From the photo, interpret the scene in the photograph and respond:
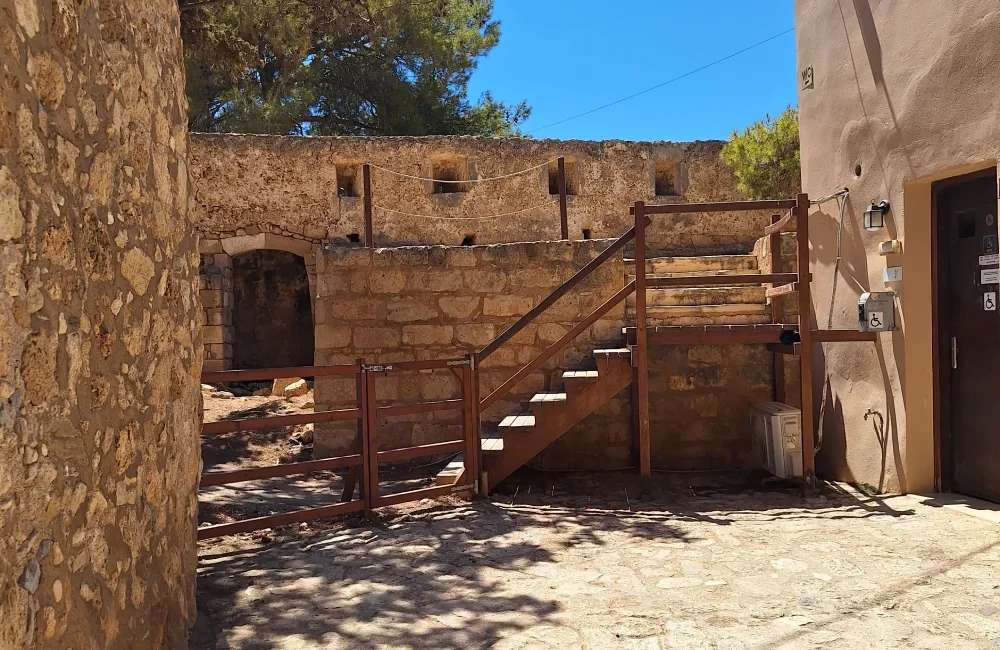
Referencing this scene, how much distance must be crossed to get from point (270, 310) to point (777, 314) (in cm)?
996

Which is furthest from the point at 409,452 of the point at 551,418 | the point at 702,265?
the point at 702,265

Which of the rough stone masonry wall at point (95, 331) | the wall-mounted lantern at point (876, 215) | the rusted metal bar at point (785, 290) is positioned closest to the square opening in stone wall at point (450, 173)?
the rusted metal bar at point (785, 290)

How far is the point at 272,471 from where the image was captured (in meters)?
4.37

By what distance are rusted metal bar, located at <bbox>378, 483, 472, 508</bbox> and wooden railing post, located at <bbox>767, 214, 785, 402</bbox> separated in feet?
10.3

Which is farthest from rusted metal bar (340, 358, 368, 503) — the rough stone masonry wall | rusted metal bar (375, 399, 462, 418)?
the rough stone masonry wall

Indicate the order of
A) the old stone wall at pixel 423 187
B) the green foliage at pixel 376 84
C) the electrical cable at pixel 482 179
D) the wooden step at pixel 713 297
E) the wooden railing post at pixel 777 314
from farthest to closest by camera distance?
the green foliage at pixel 376 84 < the old stone wall at pixel 423 187 < the electrical cable at pixel 482 179 < the wooden step at pixel 713 297 < the wooden railing post at pixel 777 314

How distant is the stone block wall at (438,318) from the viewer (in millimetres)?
6828

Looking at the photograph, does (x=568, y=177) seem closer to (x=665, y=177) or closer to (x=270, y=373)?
(x=665, y=177)

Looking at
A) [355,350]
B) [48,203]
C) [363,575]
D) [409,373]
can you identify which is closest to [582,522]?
[363,575]

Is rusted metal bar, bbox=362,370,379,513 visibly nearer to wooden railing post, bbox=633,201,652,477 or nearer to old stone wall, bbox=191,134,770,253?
wooden railing post, bbox=633,201,652,477

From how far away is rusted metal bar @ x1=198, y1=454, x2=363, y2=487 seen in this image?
4066 millimetres

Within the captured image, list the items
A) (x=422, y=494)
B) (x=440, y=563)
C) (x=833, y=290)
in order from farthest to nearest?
(x=833, y=290)
(x=422, y=494)
(x=440, y=563)

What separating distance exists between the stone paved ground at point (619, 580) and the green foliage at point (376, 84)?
37.9ft

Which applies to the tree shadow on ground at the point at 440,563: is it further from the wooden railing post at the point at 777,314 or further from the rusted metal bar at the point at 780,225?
the rusted metal bar at the point at 780,225
